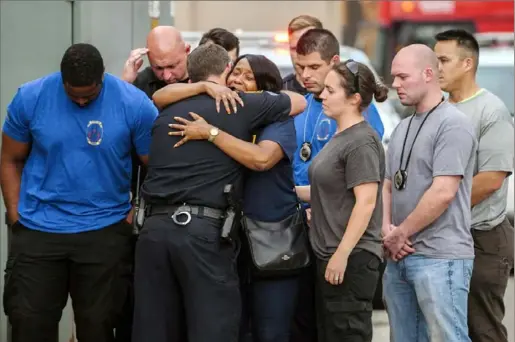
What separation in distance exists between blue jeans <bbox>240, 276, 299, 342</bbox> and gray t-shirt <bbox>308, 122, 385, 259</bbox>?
33cm

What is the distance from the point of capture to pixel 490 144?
6012mm

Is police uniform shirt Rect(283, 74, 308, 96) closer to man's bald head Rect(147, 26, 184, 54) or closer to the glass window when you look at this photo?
man's bald head Rect(147, 26, 184, 54)

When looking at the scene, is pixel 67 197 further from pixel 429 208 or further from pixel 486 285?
pixel 486 285

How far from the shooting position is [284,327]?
18.9 ft

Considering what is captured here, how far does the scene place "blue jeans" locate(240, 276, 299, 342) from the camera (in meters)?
5.72

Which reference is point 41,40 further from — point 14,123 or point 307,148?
point 307,148

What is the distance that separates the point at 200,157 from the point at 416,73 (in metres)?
1.19

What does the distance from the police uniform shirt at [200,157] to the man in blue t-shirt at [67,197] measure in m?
0.36

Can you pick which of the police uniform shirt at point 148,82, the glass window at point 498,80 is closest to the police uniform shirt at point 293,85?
the police uniform shirt at point 148,82

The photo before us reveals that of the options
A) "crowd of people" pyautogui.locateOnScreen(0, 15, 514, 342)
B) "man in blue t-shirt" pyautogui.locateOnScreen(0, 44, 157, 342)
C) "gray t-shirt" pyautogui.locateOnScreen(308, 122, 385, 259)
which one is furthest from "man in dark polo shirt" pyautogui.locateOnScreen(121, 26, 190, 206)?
"gray t-shirt" pyautogui.locateOnScreen(308, 122, 385, 259)

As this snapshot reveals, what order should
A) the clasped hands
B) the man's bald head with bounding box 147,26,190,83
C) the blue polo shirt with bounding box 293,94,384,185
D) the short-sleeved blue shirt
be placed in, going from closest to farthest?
the clasped hands < the short-sleeved blue shirt < the blue polo shirt with bounding box 293,94,384,185 < the man's bald head with bounding box 147,26,190,83

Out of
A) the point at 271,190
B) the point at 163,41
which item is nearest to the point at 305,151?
the point at 271,190

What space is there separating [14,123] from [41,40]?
90 centimetres

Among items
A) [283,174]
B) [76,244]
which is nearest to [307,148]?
[283,174]
